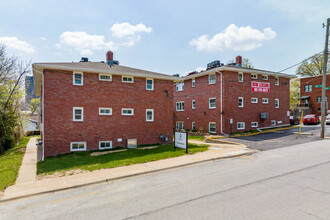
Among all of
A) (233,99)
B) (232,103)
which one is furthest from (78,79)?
(233,99)

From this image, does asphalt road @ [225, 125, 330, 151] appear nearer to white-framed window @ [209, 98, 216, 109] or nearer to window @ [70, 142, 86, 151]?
white-framed window @ [209, 98, 216, 109]

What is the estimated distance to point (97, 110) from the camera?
16438mm

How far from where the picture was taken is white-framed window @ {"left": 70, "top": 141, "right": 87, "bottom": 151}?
15.6m

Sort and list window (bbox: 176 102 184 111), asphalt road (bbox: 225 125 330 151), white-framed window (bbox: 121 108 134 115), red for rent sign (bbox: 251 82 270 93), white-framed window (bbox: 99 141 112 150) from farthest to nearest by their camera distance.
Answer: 1. window (bbox: 176 102 184 111)
2. red for rent sign (bbox: 251 82 270 93)
3. white-framed window (bbox: 121 108 134 115)
4. white-framed window (bbox: 99 141 112 150)
5. asphalt road (bbox: 225 125 330 151)

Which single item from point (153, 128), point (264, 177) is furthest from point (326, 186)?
point (153, 128)

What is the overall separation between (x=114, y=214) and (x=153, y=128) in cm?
1346

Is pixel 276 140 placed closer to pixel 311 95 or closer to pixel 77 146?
pixel 77 146

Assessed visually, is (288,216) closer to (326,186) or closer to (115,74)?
(326,186)

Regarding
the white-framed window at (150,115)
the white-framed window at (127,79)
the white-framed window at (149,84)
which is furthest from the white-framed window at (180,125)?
the white-framed window at (127,79)

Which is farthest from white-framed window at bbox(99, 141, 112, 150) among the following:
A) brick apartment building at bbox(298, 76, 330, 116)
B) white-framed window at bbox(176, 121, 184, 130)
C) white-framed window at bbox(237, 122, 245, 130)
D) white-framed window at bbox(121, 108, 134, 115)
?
brick apartment building at bbox(298, 76, 330, 116)

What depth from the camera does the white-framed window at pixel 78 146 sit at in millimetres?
15627

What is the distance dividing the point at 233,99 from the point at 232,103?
0.49 metres

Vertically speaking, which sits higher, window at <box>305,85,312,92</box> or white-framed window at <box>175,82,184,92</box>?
window at <box>305,85,312,92</box>

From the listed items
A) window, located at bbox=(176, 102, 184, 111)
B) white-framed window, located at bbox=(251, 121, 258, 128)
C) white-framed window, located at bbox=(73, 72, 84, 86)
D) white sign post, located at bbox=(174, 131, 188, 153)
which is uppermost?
white-framed window, located at bbox=(73, 72, 84, 86)
